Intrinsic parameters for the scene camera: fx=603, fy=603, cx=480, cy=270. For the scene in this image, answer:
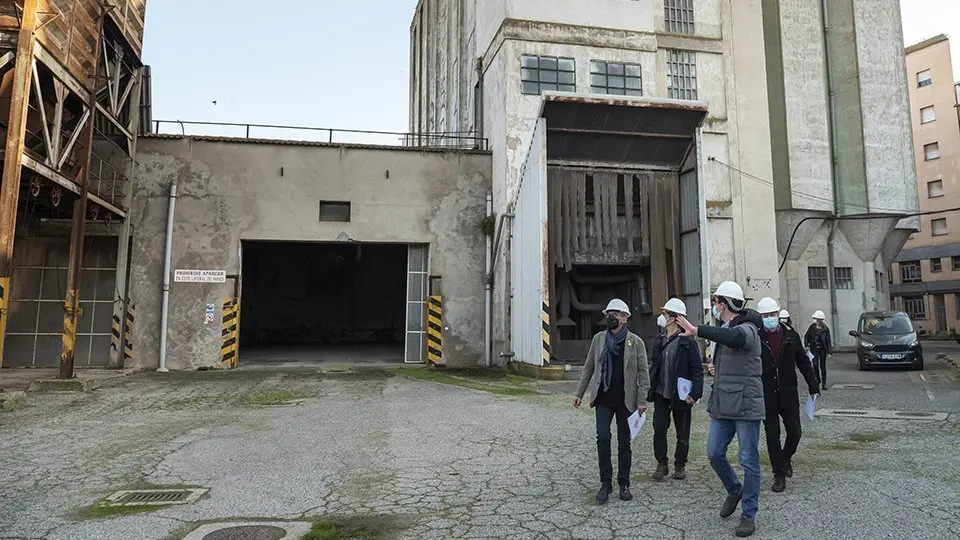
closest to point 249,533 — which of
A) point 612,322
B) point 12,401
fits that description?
point 612,322

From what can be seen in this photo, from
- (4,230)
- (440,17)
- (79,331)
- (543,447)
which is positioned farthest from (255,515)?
(440,17)

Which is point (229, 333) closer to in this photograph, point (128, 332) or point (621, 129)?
point (128, 332)

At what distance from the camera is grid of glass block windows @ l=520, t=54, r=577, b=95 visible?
17.1 meters

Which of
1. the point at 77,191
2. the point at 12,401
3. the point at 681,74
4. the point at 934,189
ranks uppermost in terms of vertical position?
the point at 934,189

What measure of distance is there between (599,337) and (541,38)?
1385 cm

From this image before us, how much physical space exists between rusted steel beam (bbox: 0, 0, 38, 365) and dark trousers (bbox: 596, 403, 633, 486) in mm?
10206

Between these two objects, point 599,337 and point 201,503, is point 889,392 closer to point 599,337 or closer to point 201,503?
point 599,337

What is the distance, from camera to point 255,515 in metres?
4.74

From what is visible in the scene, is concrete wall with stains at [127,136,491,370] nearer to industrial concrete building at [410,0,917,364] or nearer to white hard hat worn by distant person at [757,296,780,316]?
industrial concrete building at [410,0,917,364]

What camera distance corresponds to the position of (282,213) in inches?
656

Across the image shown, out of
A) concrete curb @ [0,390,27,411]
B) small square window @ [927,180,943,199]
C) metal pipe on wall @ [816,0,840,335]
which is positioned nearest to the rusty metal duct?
concrete curb @ [0,390,27,411]

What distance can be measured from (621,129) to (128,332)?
13652 millimetres

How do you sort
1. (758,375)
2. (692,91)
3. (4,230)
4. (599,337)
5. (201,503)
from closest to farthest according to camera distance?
(758,375), (201,503), (599,337), (4,230), (692,91)

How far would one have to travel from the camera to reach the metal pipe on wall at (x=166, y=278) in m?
15.7
